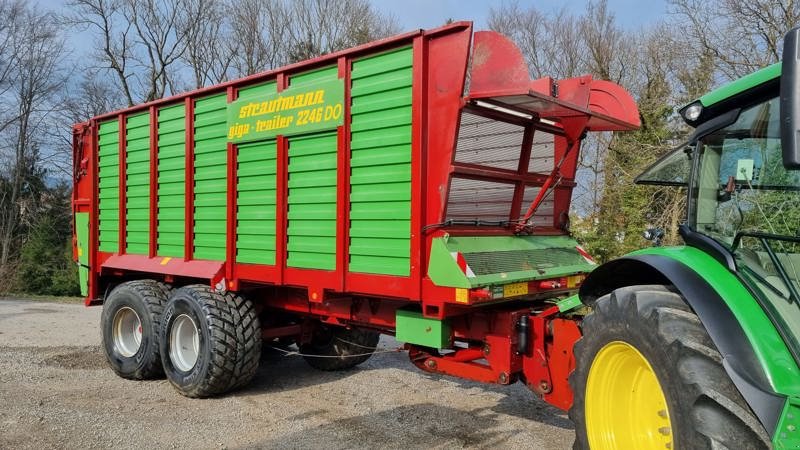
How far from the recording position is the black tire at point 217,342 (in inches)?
209

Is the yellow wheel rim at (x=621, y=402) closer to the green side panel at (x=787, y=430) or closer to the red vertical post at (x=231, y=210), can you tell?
the green side panel at (x=787, y=430)

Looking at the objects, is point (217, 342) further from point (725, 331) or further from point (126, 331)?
point (725, 331)

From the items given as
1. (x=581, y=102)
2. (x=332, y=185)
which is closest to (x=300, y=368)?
(x=332, y=185)

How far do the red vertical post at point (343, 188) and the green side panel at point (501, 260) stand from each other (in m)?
0.81

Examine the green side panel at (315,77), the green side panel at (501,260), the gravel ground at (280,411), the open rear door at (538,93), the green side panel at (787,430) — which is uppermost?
the green side panel at (315,77)

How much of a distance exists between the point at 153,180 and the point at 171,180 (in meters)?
0.31

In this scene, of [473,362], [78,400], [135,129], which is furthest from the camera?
[135,129]

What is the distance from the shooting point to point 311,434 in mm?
4605

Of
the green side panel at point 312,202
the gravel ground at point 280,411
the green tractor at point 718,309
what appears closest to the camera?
the green tractor at point 718,309

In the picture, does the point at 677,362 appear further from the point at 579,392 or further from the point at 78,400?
the point at 78,400

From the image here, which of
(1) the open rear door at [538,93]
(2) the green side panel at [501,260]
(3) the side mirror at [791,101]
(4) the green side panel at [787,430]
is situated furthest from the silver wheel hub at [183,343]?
(3) the side mirror at [791,101]

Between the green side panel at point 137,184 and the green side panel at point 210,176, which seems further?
the green side panel at point 137,184

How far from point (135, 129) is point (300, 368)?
3246mm

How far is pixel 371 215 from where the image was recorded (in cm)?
434
